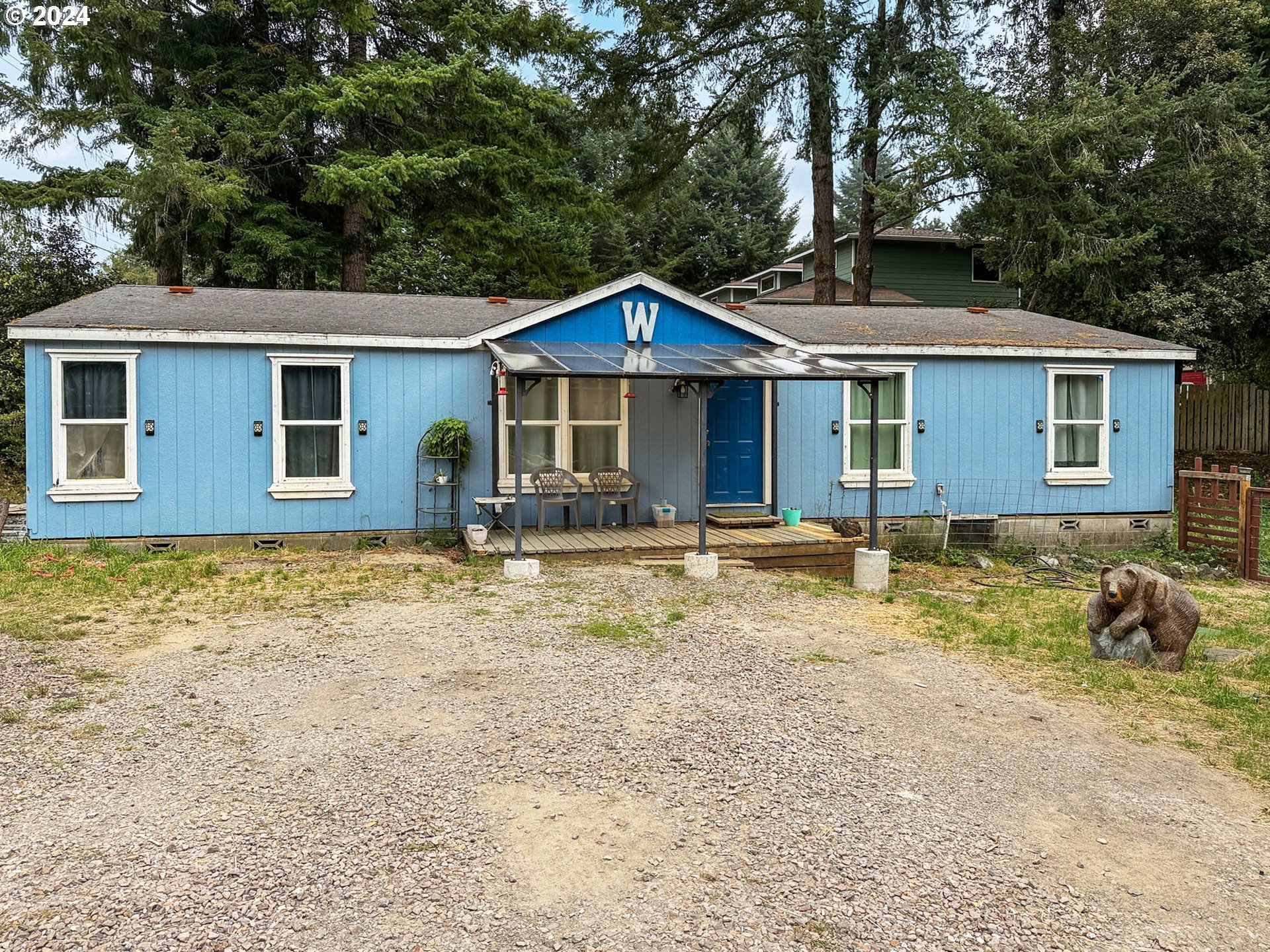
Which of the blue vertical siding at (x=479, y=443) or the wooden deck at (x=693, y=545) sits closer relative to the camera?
the wooden deck at (x=693, y=545)

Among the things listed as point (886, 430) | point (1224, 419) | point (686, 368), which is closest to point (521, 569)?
point (686, 368)

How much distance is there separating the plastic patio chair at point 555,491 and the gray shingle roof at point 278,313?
1934 millimetres

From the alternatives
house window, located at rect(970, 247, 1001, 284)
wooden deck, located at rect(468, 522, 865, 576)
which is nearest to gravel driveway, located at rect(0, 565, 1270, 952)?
wooden deck, located at rect(468, 522, 865, 576)

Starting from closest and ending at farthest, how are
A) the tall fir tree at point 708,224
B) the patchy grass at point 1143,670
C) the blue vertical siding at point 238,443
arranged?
the patchy grass at point 1143,670
the blue vertical siding at point 238,443
the tall fir tree at point 708,224

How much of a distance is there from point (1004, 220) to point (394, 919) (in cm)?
1954

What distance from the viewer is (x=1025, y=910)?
3057 mm

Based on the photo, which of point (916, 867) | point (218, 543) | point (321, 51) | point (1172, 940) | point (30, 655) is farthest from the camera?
point (321, 51)

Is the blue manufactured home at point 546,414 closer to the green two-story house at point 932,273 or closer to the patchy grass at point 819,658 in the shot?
the patchy grass at point 819,658

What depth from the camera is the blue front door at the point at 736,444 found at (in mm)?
11680

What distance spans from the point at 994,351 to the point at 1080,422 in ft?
5.64

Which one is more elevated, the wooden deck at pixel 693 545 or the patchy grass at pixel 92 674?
the wooden deck at pixel 693 545

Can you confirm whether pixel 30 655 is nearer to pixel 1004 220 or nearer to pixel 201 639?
pixel 201 639

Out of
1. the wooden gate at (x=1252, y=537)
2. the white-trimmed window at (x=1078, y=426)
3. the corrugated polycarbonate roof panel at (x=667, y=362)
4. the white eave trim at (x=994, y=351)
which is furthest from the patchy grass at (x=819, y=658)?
the wooden gate at (x=1252, y=537)

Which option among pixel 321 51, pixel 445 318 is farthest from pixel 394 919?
pixel 321 51
